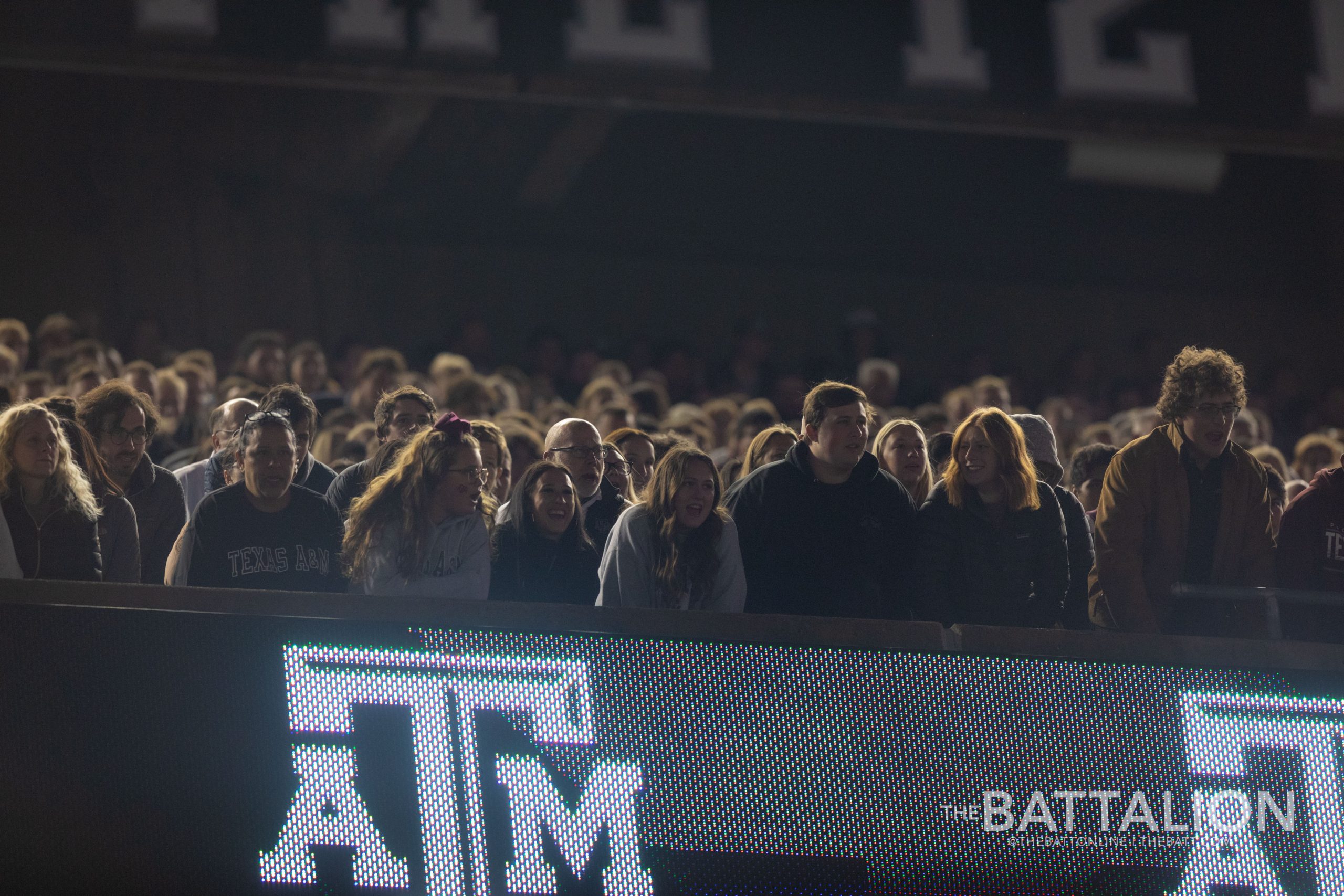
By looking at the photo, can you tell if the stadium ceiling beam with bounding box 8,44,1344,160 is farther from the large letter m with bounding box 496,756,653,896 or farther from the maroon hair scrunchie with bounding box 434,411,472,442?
the large letter m with bounding box 496,756,653,896

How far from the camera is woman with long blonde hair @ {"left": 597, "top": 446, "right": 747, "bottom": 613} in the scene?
294 inches

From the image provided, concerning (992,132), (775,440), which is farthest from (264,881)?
(992,132)

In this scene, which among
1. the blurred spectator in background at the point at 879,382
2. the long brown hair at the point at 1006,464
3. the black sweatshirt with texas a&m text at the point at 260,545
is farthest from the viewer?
the blurred spectator in background at the point at 879,382

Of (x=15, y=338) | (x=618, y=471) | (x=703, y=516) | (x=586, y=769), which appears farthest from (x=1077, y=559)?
(x=15, y=338)

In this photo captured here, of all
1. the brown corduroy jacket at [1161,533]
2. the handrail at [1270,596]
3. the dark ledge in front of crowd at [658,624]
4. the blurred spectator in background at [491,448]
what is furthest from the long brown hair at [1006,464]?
the blurred spectator in background at [491,448]

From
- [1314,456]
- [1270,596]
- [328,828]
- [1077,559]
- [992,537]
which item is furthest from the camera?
[1314,456]

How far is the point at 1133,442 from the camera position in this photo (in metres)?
8.32

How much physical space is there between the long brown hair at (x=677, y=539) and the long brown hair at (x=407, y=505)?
30.7 inches

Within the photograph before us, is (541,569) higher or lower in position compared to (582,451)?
lower

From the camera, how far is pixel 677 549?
24.6 ft

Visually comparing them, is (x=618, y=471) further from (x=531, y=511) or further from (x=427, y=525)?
(x=427, y=525)

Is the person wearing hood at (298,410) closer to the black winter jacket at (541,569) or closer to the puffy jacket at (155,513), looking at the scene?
the puffy jacket at (155,513)

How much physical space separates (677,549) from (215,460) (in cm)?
265

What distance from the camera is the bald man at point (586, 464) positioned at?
27.8ft
